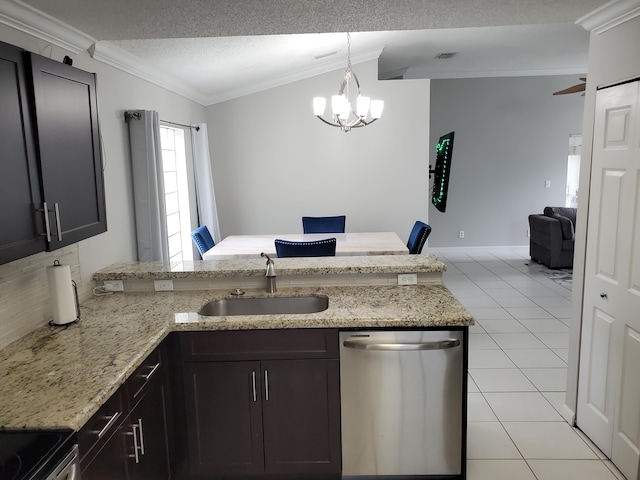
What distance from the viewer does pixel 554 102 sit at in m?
7.69

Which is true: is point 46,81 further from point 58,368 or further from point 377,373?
point 377,373

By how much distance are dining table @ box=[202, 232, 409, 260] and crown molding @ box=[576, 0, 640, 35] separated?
2292 mm

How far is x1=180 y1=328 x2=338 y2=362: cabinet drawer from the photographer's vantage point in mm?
2314

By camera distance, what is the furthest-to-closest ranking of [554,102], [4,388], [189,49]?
[554,102] < [189,49] < [4,388]

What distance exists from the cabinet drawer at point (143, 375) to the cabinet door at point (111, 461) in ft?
→ 0.40

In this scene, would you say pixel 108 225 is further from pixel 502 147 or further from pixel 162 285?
pixel 502 147

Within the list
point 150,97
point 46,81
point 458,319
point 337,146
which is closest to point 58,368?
point 46,81

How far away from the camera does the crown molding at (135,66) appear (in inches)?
116

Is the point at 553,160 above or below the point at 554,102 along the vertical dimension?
below

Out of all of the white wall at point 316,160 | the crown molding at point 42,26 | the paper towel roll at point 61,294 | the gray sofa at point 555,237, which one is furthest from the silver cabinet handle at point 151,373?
the gray sofa at point 555,237

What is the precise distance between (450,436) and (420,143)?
4.37 metres

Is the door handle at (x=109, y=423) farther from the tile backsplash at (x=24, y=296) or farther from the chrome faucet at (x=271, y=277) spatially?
the chrome faucet at (x=271, y=277)

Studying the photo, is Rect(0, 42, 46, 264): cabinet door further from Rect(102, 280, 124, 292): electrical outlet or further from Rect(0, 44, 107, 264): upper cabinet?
Rect(102, 280, 124, 292): electrical outlet

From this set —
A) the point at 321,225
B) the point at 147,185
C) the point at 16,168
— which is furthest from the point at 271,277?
the point at 321,225
